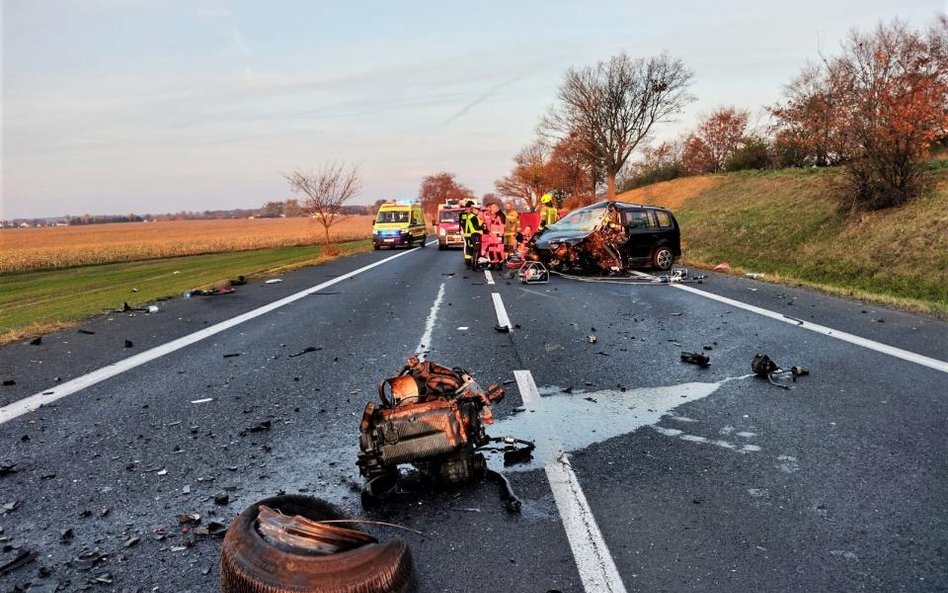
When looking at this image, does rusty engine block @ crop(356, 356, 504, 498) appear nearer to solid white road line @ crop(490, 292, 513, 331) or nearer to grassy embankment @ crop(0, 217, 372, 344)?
solid white road line @ crop(490, 292, 513, 331)

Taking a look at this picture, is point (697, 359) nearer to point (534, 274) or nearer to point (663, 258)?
point (534, 274)

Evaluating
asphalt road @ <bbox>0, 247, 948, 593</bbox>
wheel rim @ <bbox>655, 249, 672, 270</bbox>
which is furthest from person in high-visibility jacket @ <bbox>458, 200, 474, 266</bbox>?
asphalt road @ <bbox>0, 247, 948, 593</bbox>

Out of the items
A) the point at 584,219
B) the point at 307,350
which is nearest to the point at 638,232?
the point at 584,219

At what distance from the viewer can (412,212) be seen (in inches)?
1442

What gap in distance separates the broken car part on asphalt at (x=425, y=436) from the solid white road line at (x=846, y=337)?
16.2 feet

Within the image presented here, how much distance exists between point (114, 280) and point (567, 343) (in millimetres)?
21185

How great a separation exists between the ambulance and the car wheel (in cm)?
1962

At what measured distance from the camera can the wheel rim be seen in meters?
16.5

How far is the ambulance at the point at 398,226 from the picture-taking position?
3369 centimetres

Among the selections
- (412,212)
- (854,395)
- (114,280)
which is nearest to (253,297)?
(854,395)

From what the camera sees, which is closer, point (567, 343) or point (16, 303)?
point (567, 343)

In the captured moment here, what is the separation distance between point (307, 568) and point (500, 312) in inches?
316

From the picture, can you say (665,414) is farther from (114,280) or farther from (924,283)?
(114,280)

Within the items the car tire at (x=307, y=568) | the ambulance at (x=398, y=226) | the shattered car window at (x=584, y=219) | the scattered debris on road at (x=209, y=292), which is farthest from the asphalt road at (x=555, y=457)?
the ambulance at (x=398, y=226)
